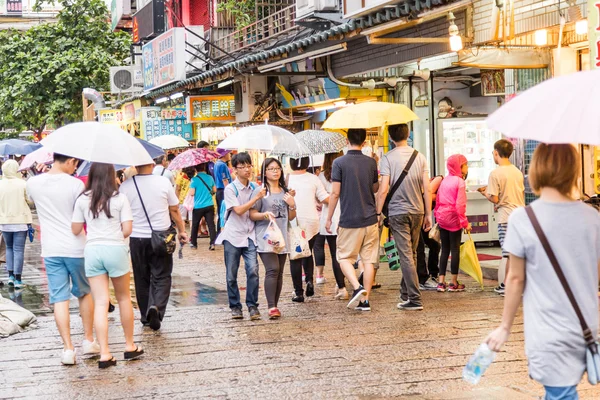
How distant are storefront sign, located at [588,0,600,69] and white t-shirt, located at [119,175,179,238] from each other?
14.0 ft

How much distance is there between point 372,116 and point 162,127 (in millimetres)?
17950

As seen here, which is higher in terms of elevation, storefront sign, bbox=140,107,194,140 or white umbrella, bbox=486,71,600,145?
storefront sign, bbox=140,107,194,140

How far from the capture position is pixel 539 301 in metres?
4.50

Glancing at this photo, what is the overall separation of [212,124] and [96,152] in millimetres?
18350

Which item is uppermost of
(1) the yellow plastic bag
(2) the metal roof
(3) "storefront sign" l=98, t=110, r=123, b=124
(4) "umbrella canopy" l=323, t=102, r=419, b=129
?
(2) the metal roof

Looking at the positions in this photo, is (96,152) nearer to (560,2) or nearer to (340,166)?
(340,166)

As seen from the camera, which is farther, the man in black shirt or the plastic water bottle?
the man in black shirt

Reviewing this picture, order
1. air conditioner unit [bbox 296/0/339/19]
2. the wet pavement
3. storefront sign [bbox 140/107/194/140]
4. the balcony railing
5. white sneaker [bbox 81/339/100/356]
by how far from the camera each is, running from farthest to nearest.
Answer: storefront sign [bbox 140/107/194/140] < the balcony railing < air conditioner unit [bbox 296/0/339/19] < white sneaker [bbox 81/339/100/356] < the wet pavement

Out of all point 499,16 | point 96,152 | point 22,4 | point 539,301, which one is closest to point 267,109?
point 499,16

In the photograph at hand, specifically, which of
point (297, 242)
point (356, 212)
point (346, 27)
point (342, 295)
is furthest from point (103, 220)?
point (346, 27)

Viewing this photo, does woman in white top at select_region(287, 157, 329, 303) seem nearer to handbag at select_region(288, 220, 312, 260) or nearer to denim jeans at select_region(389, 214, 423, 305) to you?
handbag at select_region(288, 220, 312, 260)

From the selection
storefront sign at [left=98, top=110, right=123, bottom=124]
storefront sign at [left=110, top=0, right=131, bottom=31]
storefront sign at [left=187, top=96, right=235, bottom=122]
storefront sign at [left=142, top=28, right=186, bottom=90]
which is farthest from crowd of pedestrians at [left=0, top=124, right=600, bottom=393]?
storefront sign at [left=110, top=0, right=131, bottom=31]

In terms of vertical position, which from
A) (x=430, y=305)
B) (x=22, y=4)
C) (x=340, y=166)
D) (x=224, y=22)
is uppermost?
(x=22, y=4)

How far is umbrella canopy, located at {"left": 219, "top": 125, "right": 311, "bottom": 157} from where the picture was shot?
35.1 ft
